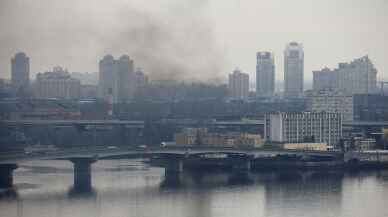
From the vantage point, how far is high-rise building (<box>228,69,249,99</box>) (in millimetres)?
31634

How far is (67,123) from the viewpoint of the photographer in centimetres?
2166

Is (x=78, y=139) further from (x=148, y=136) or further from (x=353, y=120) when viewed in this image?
(x=353, y=120)

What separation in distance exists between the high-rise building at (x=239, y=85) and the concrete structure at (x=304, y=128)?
37.9ft

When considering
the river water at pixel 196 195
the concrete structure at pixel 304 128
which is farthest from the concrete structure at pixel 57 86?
the river water at pixel 196 195

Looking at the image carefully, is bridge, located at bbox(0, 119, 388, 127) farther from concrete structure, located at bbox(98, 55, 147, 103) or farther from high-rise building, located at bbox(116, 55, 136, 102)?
high-rise building, located at bbox(116, 55, 136, 102)

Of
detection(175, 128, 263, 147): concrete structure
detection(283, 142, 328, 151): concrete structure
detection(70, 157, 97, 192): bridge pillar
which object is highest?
detection(175, 128, 263, 147): concrete structure

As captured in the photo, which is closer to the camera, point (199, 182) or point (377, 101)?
point (199, 182)

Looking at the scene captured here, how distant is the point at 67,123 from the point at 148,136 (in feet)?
6.13

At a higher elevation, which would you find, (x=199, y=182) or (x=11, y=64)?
(x=11, y=64)

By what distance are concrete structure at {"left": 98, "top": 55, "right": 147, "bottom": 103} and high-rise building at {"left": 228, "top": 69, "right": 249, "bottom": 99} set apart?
383cm

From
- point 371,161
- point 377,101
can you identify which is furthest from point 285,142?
point 377,101

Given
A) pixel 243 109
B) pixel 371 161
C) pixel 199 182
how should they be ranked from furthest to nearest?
pixel 243 109, pixel 371 161, pixel 199 182

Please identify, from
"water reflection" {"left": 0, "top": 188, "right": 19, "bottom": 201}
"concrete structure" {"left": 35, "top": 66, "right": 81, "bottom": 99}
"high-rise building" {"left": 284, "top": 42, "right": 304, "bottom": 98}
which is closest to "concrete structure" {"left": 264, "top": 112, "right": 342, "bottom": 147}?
"water reflection" {"left": 0, "top": 188, "right": 19, "bottom": 201}

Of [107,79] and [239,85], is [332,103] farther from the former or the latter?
[239,85]
